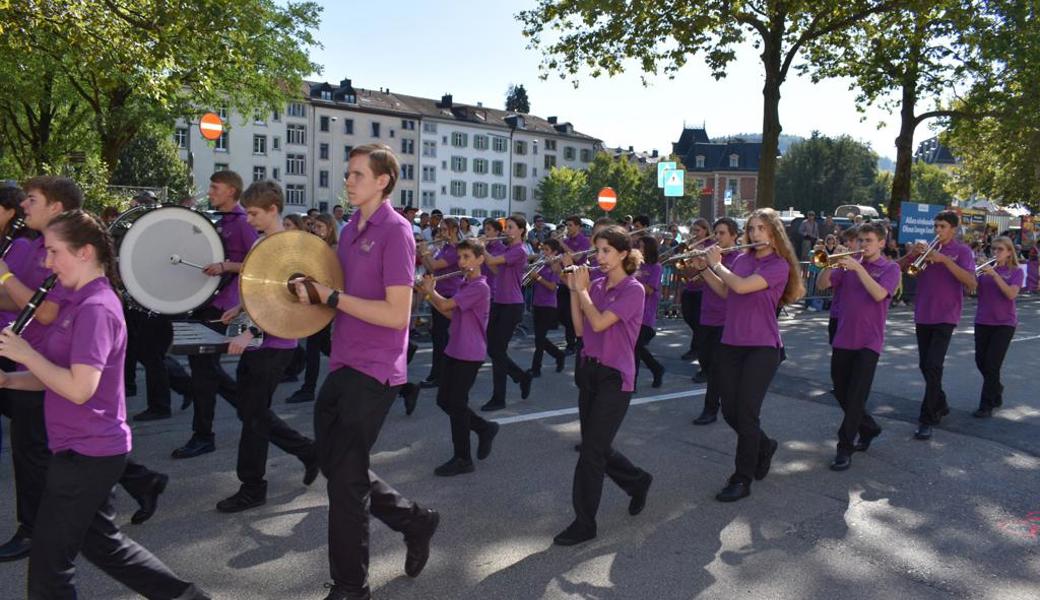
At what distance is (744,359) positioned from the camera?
5.63 meters

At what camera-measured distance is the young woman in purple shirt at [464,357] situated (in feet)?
19.6

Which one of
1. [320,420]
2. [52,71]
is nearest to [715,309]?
[320,420]

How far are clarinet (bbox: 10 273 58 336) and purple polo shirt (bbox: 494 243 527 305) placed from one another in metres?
5.52

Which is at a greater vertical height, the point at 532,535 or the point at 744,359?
the point at 744,359

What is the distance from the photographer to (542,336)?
391 inches

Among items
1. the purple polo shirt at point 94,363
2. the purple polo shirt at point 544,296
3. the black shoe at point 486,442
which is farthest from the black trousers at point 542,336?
the purple polo shirt at point 94,363

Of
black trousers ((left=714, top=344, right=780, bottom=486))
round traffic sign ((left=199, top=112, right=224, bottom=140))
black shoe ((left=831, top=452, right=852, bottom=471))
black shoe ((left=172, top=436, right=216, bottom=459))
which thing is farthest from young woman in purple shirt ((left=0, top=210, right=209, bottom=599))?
round traffic sign ((left=199, top=112, right=224, bottom=140))

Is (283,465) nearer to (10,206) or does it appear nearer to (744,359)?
(10,206)

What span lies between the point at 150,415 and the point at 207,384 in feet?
4.71

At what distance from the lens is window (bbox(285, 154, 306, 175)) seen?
69069mm

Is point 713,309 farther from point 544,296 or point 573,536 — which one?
point 573,536

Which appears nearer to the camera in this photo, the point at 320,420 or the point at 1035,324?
the point at 320,420

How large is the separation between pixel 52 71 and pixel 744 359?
87.7ft

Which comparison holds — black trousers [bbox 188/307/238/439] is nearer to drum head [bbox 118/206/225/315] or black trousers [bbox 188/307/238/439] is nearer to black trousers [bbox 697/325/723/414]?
drum head [bbox 118/206/225/315]
